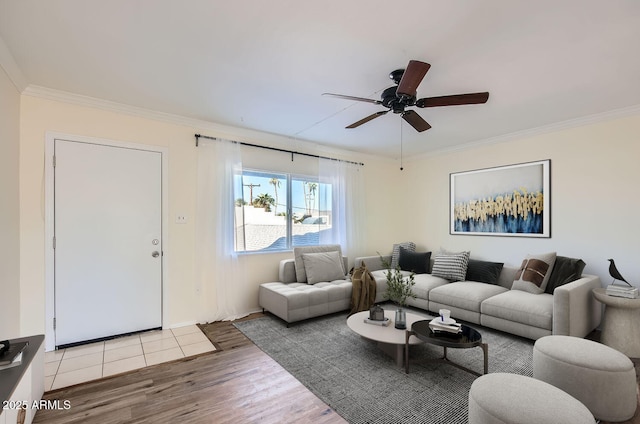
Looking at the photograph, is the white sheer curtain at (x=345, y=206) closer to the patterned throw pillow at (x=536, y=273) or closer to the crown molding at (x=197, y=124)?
the crown molding at (x=197, y=124)

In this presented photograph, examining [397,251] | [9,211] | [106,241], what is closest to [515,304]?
[397,251]

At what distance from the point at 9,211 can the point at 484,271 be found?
520 centimetres

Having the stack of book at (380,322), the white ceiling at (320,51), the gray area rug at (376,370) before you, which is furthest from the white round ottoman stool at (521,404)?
the white ceiling at (320,51)

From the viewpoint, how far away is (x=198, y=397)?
2.16 m

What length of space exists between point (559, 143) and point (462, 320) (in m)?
2.57

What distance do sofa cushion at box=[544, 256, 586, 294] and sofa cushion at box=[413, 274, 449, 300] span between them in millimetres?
1208

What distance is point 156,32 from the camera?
1.96 meters

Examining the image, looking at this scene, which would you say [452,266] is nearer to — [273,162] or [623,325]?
[623,325]

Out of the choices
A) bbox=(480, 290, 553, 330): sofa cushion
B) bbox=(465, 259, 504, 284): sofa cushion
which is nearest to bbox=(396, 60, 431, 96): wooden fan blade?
bbox=(480, 290, 553, 330): sofa cushion

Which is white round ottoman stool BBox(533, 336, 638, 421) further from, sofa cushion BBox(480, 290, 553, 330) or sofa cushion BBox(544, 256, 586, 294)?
sofa cushion BBox(544, 256, 586, 294)

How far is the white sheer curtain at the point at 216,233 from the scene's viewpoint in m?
3.70

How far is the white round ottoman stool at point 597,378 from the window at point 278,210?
10.8ft

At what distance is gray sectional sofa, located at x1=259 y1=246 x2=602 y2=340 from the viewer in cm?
289

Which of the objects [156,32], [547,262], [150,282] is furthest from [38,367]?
[547,262]
